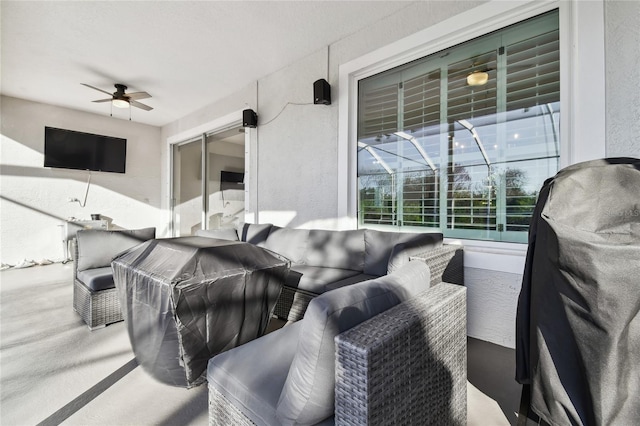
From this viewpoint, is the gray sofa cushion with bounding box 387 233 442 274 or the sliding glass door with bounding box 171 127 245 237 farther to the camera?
the sliding glass door with bounding box 171 127 245 237

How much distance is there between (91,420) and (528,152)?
11.2 feet

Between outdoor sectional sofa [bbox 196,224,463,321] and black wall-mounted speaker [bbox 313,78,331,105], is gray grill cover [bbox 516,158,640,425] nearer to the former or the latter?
outdoor sectional sofa [bbox 196,224,463,321]

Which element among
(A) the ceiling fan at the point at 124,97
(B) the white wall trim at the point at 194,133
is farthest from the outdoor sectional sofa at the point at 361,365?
(A) the ceiling fan at the point at 124,97

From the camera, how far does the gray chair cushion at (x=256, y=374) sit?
3.20 ft

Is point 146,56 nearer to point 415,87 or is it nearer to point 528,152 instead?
point 415,87

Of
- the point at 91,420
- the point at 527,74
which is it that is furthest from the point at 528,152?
the point at 91,420

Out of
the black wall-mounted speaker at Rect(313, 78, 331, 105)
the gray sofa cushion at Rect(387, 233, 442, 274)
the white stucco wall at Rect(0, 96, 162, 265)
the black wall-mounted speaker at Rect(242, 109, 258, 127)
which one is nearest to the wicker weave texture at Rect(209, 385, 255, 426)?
the gray sofa cushion at Rect(387, 233, 442, 274)

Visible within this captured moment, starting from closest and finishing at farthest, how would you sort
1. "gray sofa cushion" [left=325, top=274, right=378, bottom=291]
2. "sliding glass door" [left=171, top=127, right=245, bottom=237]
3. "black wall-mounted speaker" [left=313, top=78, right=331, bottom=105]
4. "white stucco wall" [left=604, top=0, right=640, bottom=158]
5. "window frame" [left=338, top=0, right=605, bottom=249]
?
1. "white stucco wall" [left=604, top=0, right=640, bottom=158]
2. "window frame" [left=338, top=0, right=605, bottom=249]
3. "gray sofa cushion" [left=325, top=274, right=378, bottom=291]
4. "black wall-mounted speaker" [left=313, top=78, right=331, bottom=105]
5. "sliding glass door" [left=171, top=127, right=245, bottom=237]

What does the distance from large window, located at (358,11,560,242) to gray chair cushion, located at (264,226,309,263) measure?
79 centimetres

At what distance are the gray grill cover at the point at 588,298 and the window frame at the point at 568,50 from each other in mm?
1214

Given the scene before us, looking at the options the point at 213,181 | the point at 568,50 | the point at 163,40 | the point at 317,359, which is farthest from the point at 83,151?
the point at 568,50

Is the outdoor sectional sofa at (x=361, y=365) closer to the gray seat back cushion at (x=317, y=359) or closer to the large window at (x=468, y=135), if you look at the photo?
the gray seat back cushion at (x=317, y=359)

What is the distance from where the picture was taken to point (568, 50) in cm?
205

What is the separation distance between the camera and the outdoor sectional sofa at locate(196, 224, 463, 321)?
7.09 ft
